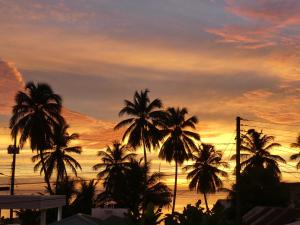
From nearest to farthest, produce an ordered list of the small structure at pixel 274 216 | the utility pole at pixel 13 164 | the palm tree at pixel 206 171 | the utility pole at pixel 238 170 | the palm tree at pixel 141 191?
the utility pole at pixel 238 170 → the small structure at pixel 274 216 → the palm tree at pixel 141 191 → the utility pole at pixel 13 164 → the palm tree at pixel 206 171

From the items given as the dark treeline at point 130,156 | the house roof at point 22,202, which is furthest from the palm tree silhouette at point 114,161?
the house roof at point 22,202

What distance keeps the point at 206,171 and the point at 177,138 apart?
10001 millimetres

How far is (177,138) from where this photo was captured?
70.6 m

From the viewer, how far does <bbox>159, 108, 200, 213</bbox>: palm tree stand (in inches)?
2763

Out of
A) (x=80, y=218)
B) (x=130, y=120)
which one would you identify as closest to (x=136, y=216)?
(x=80, y=218)

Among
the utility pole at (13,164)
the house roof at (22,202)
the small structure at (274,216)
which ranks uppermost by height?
the utility pole at (13,164)

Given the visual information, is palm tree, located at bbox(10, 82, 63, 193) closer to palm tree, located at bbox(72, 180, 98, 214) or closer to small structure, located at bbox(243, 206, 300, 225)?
palm tree, located at bbox(72, 180, 98, 214)

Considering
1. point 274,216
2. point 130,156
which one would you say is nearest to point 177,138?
point 130,156

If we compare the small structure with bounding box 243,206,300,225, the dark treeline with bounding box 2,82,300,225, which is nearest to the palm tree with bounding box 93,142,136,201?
the dark treeline with bounding box 2,82,300,225

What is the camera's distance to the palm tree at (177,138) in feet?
230

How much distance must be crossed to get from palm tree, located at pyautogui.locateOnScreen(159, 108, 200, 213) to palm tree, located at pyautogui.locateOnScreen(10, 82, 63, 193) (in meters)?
15.2

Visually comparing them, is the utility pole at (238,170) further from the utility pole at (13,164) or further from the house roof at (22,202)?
Result: the utility pole at (13,164)

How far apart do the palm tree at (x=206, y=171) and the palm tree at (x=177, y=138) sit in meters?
6.25

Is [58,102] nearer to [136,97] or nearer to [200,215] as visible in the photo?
[136,97]
